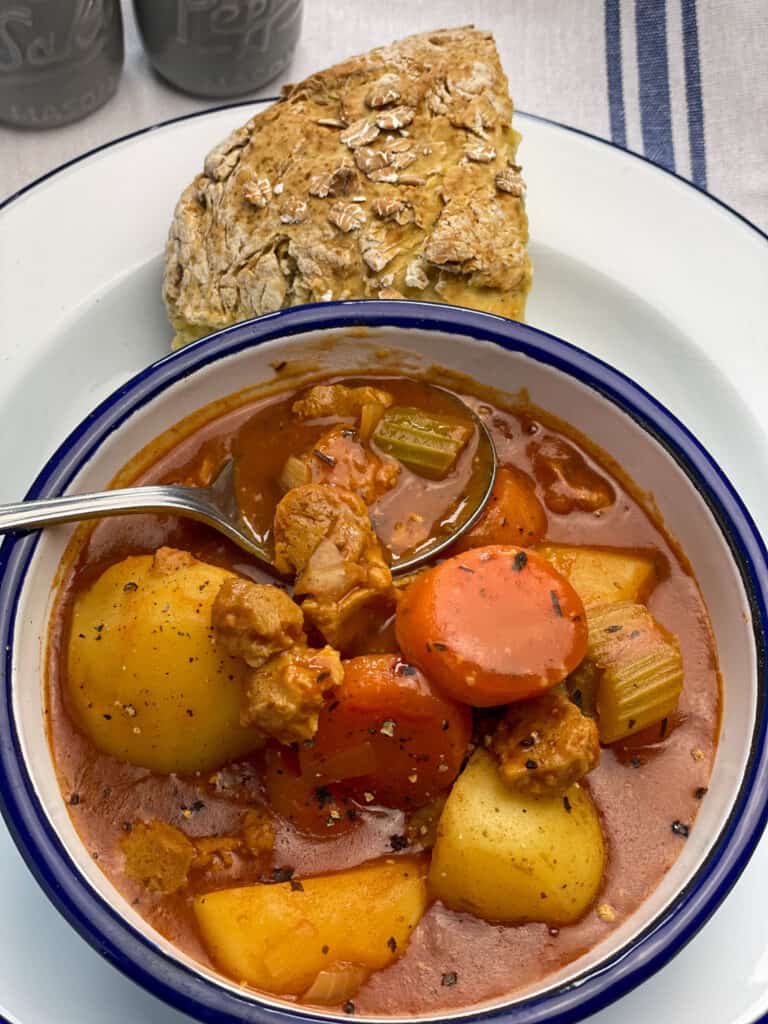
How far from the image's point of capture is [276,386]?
8.18 feet

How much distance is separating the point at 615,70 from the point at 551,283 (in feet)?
3.22

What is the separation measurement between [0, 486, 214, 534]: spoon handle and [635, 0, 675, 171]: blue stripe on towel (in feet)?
6.30

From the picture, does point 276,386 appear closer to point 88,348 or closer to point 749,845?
point 88,348

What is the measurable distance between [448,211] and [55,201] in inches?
41.3

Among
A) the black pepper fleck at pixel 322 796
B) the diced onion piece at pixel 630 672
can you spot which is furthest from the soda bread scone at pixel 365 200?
the black pepper fleck at pixel 322 796

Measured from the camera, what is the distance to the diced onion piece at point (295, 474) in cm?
235

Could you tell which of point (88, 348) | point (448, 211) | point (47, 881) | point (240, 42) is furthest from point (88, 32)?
point (47, 881)

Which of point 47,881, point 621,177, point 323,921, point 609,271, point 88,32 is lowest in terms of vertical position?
point 323,921

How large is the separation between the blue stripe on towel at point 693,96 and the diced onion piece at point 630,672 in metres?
1.72

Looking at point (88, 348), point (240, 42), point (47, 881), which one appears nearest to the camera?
point (47, 881)

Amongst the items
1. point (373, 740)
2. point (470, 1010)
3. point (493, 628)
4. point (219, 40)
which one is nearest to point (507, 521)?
point (493, 628)

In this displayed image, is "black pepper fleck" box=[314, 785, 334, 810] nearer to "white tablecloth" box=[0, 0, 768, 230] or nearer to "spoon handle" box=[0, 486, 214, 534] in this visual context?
"spoon handle" box=[0, 486, 214, 534]

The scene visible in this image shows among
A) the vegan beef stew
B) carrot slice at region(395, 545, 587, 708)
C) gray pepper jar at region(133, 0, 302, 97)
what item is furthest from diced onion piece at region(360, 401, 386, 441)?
gray pepper jar at region(133, 0, 302, 97)

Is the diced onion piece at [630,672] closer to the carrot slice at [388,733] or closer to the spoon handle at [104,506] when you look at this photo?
the carrot slice at [388,733]
